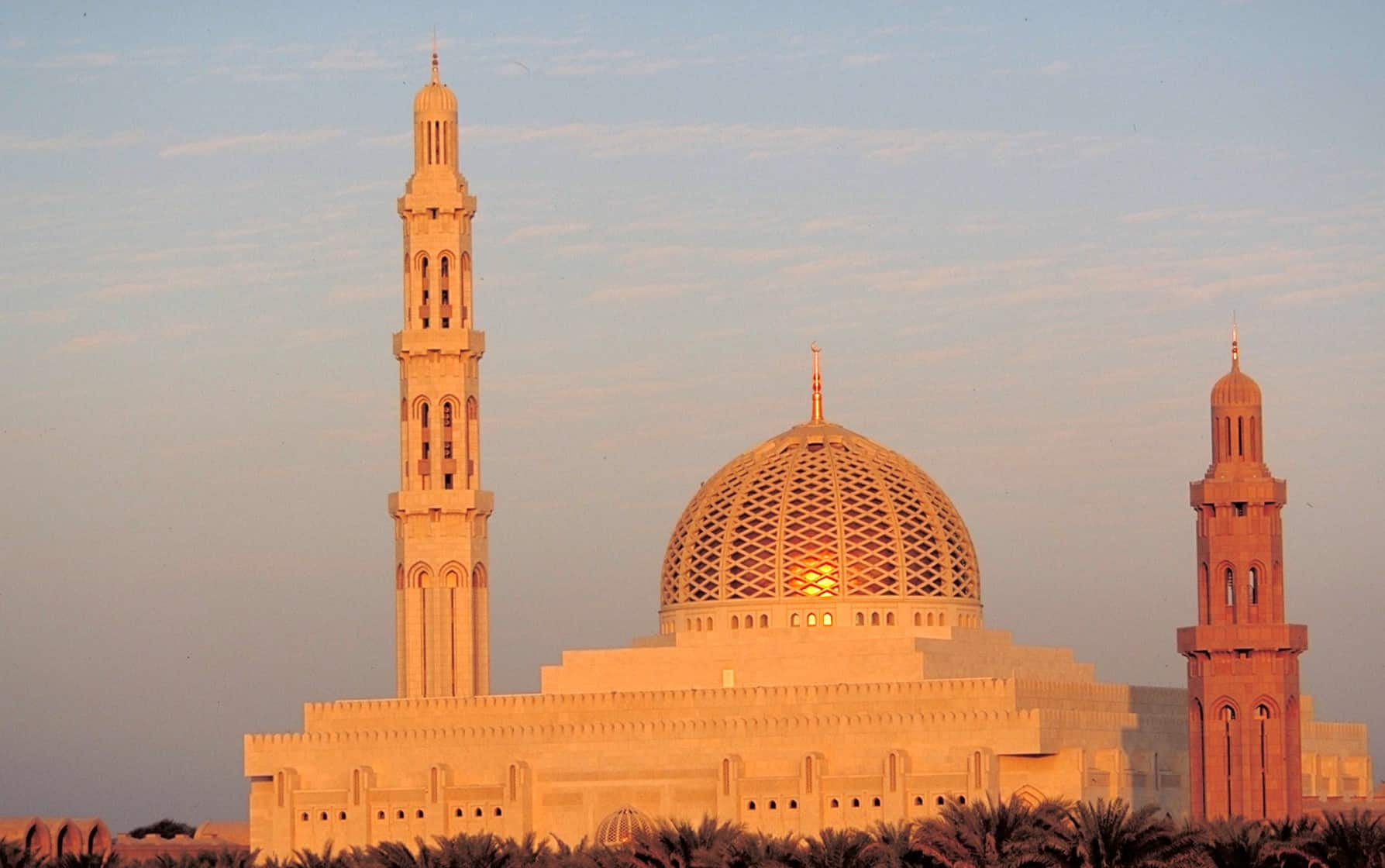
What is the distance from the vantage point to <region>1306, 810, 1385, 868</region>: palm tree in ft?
155

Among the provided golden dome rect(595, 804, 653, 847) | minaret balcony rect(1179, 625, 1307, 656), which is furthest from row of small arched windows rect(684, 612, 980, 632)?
minaret balcony rect(1179, 625, 1307, 656)

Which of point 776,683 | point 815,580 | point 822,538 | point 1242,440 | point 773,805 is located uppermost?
point 1242,440

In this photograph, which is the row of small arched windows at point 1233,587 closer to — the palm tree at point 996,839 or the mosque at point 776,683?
the mosque at point 776,683

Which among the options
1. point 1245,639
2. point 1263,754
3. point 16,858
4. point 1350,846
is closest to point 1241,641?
point 1245,639

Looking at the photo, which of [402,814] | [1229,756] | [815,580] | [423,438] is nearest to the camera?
[1229,756]

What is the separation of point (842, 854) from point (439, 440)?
75.6 feet

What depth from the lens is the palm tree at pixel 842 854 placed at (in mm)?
48656

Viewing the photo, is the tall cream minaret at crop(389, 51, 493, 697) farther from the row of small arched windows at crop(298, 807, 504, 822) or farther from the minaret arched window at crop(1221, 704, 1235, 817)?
the minaret arched window at crop(1221, 704, 1235, 817)

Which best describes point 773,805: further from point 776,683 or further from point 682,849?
point 682,849

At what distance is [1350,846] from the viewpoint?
47.4m

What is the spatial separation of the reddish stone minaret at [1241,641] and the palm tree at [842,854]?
12480mm

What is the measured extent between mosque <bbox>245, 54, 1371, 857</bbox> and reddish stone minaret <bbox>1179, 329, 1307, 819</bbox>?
0.05 metres

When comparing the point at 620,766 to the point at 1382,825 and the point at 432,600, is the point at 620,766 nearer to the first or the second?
the point at 432,600

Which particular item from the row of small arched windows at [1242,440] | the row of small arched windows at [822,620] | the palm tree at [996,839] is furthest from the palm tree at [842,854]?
the row of small arched windows at [822,620]
